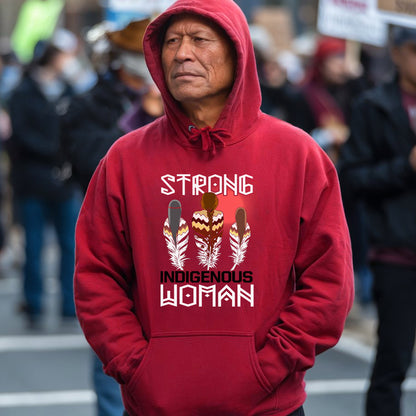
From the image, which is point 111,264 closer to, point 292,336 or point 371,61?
point 292,336

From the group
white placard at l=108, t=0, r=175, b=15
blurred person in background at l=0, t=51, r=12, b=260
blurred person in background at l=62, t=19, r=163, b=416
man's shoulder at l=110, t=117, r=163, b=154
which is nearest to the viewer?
man's shoulder at l=110, t=117, r=163, b=154

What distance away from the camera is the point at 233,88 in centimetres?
316

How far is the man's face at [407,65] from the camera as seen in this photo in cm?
496

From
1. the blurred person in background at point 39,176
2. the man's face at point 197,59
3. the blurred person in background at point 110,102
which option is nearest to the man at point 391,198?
the blurred person in background at point 110,102

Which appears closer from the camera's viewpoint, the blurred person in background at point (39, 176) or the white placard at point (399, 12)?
the white placard at point (399, 12)

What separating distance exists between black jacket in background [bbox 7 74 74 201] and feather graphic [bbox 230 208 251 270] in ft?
20.1

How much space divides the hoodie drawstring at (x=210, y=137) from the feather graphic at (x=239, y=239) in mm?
207

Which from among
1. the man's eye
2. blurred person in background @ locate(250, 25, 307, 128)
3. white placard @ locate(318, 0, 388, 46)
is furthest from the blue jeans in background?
the man's eye

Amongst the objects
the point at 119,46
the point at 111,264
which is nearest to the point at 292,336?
the point at 111,264

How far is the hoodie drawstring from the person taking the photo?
123 inches

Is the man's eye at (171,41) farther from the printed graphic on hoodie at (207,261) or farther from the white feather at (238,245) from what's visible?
the white feather at (238,245)

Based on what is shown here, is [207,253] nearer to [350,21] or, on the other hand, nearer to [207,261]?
[207,261]

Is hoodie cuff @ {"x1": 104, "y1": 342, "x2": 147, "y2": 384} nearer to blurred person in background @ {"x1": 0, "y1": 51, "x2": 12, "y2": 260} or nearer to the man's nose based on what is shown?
the man's nose

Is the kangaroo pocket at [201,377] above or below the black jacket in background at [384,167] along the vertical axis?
below
